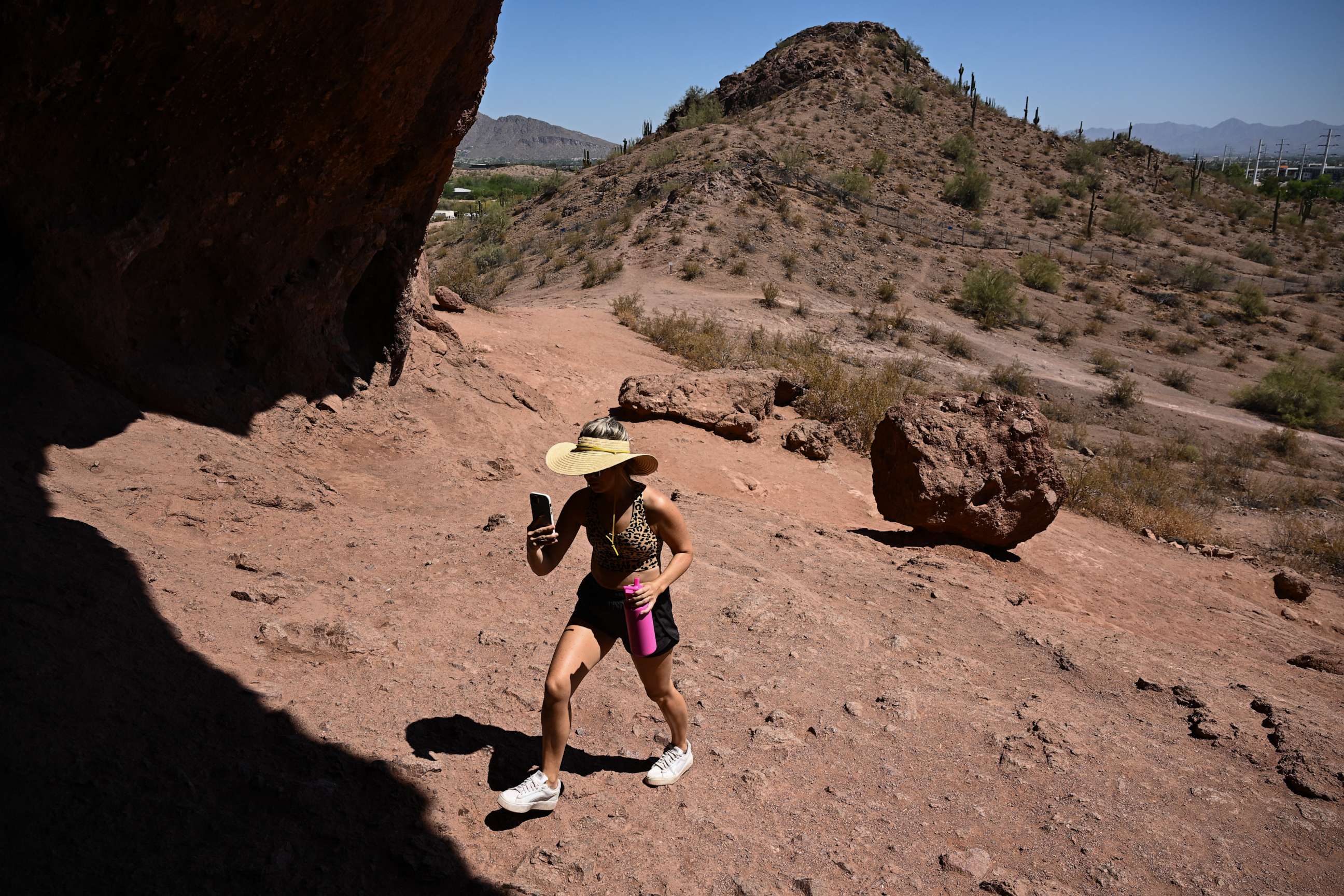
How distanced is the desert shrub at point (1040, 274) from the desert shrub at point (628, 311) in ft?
49.5

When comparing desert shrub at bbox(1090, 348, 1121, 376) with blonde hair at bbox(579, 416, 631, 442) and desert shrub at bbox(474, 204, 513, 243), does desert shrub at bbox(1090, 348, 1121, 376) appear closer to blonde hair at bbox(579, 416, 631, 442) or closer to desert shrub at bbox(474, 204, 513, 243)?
desert shrub at bbox(474, 204, 513, 243)

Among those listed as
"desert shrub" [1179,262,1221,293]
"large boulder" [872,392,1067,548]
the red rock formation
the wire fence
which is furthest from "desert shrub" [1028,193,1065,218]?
the red rock formation

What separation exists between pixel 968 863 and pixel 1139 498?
847 cm

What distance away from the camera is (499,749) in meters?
3.13

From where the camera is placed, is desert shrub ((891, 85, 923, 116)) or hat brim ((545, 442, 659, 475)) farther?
desert shrub ((891, 85, 923, 116))

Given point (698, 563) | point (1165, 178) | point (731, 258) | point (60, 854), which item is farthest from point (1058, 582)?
point (1165, 178)

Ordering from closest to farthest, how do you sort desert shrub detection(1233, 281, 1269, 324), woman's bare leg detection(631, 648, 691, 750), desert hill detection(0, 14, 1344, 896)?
desert hill detection(0, 14, 1344, 896)
woman's bare leg detection(631, 648, 691, 750)
desert shrub detection(1233, 281, 1269, 324)

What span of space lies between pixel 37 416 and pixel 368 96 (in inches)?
115

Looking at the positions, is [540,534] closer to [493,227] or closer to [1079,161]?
[493,227]

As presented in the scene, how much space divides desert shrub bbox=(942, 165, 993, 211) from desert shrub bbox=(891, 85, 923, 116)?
10606 millimetres

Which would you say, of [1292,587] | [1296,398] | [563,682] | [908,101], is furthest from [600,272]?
[908,101]

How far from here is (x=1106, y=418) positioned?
622 inches

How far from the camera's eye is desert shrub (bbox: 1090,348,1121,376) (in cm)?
1931

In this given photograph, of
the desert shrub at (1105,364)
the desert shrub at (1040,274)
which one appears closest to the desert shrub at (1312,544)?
the desert shrub at (1105,364)
